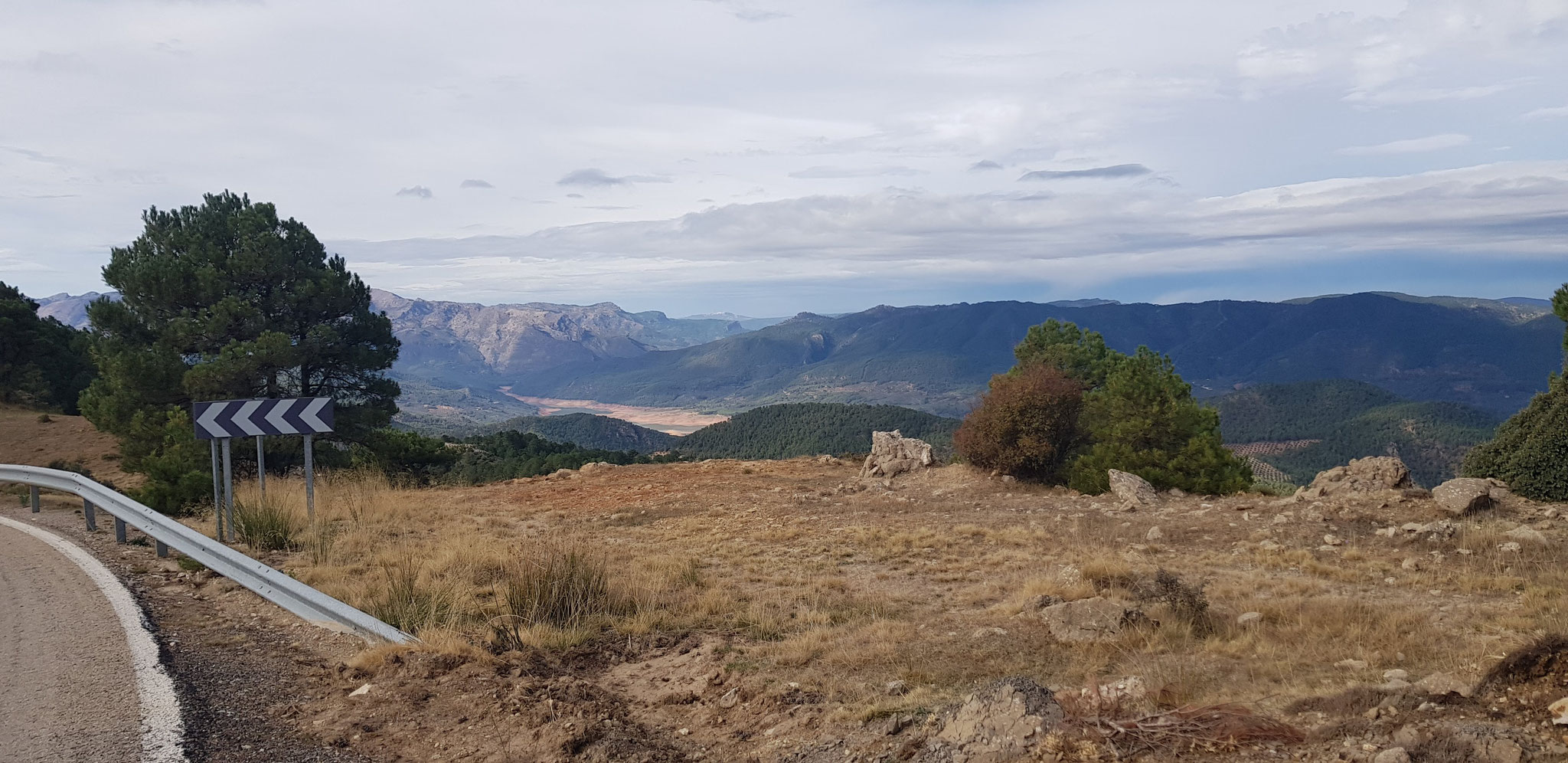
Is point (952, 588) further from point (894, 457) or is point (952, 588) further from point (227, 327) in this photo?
point (227, 327)

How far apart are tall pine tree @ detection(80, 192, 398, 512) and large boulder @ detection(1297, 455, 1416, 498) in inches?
975

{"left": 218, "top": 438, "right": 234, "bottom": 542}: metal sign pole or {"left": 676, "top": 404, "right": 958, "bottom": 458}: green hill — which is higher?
{"left": 218, "top": 438, "right": 234, "bottom": 542}: metal sign pole

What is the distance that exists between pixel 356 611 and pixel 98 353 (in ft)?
76.5

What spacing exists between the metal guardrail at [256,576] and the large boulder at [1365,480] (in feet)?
51.9

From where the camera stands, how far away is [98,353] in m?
23.5

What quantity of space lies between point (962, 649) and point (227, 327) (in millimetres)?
24054

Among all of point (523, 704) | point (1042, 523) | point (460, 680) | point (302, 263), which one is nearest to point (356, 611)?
point (460, 680)

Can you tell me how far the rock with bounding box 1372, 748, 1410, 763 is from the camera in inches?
131

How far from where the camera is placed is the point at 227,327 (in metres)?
23.6

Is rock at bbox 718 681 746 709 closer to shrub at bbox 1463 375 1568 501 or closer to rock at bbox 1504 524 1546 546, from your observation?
rock at bbox 1504 524 1546 546

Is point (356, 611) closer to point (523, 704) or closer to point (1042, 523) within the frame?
point (523, 704)

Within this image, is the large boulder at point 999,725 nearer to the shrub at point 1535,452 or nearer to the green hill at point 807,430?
the shrub at point 1535,452

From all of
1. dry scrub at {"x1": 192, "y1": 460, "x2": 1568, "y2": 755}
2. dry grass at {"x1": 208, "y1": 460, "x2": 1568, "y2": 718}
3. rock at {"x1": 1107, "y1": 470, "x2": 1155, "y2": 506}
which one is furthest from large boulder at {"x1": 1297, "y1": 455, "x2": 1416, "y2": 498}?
rock at {"x1": 1107, "y1": 470, "x2": 1155, "y2": 506}

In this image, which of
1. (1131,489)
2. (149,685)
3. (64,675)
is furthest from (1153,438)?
(64,675)
